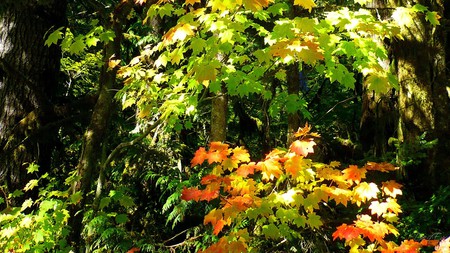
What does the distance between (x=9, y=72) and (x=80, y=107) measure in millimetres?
940

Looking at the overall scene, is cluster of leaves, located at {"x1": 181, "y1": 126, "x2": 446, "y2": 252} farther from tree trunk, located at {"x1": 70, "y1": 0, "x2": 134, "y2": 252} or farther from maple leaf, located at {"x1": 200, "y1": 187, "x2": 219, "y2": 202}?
tree trunk, located at {"x1": 70, "y1": 0, "x2": 134, "y2": 252}

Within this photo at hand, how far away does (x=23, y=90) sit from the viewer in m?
5.23

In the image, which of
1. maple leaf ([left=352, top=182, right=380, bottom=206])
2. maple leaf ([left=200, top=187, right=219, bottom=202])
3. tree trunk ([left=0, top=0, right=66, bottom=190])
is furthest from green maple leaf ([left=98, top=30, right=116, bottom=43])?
maple leaf ([left=352, top=182, right=380, bottom=206])

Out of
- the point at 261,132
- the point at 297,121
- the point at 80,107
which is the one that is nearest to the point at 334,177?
the point at 297,121

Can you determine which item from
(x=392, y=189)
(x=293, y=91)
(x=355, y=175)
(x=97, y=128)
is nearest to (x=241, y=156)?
(x=355, y=175)

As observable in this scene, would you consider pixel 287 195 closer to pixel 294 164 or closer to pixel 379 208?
pixel 294 164

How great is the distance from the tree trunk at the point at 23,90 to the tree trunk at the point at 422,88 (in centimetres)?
486

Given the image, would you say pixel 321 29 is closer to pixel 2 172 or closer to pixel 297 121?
pixel 297 121

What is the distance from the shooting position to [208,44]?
3621mm

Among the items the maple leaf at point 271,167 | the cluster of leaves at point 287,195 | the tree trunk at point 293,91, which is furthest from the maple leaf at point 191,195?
the tree trunk at point 293,91

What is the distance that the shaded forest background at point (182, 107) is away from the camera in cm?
368

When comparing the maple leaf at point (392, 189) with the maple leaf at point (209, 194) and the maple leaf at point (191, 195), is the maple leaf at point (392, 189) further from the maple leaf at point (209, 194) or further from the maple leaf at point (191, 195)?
the maple leaf at point (191, 195)

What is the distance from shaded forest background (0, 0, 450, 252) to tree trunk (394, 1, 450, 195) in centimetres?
2

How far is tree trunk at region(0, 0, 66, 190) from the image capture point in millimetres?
5074
